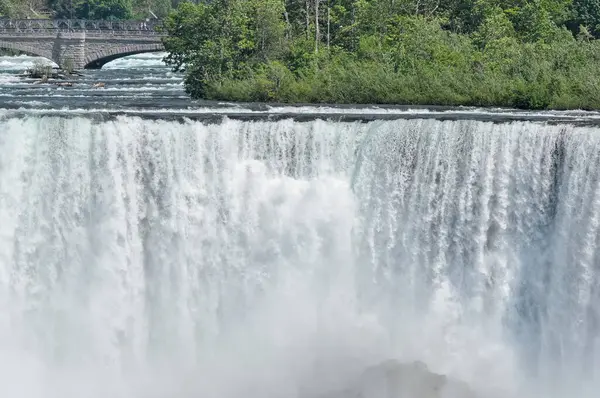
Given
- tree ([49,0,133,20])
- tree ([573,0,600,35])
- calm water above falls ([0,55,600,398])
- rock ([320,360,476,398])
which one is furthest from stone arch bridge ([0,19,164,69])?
tree ([49,0,133,20])

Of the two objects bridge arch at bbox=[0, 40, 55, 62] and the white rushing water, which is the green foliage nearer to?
the white rushing water

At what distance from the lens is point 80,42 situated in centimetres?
6269

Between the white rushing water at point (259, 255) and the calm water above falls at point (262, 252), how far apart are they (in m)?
0.03

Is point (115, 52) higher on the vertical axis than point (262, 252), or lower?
higher

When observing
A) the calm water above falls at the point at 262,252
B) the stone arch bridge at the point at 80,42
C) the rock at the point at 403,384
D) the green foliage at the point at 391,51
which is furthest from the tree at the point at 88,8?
the rock at the point at 403,384

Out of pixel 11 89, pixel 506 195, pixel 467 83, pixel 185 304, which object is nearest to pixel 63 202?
pixel 185 304

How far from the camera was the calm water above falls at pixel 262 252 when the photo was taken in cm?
2052

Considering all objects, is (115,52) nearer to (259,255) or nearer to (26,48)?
(26,48)

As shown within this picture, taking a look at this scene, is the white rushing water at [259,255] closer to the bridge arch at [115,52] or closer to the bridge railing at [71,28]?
the bridge railing at [71,28]

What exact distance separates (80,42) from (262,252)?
143ft

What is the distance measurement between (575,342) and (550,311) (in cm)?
69

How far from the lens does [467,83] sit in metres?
30.9

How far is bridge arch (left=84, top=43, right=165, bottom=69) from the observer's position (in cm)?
6122

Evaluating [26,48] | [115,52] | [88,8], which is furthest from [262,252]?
[88,8]
